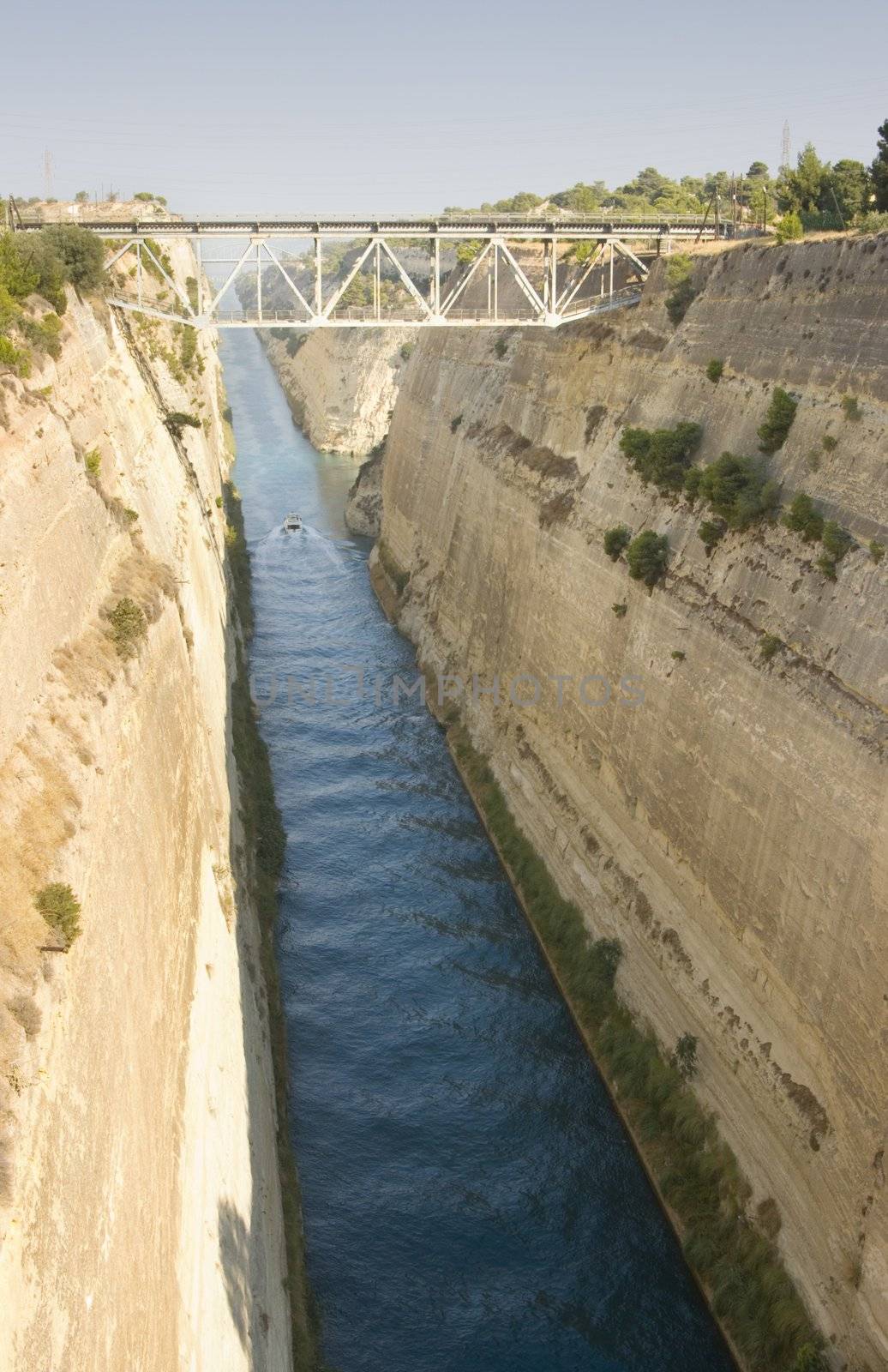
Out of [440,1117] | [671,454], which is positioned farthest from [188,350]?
[440,1117]

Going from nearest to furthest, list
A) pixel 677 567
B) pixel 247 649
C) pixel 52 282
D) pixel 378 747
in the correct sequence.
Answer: pixel 52 282
pixel 677 567
pixel 378 747
pixel 247 649

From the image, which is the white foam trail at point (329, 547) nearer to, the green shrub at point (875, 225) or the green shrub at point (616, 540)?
the green shrub at point (616, 540)

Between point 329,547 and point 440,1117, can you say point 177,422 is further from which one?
point 329,547

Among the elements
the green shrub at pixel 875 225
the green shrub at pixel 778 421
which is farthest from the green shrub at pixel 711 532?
the green shrub at pixel 875 225

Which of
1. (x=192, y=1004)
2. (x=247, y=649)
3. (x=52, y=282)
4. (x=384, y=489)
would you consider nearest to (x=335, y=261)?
(x=384, y=489)

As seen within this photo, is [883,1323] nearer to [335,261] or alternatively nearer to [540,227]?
[540,227]

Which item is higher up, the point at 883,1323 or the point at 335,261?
the point at 335,261

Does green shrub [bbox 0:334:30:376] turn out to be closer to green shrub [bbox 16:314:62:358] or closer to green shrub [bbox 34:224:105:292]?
green shrub [bbox 16:314:62:358]
